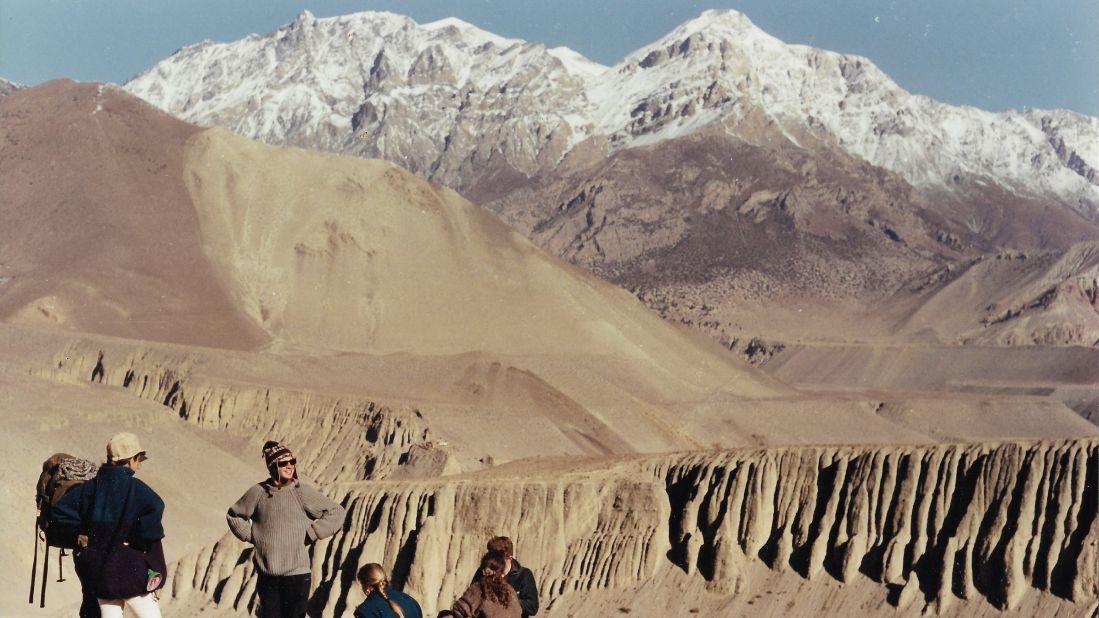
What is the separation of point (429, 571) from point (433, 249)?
6758 cm

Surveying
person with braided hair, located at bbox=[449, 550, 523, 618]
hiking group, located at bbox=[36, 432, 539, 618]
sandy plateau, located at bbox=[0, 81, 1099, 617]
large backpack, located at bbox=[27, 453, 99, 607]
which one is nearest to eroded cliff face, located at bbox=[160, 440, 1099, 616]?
sandy plateau, located at bbox=[0, 81, 1099, 617]

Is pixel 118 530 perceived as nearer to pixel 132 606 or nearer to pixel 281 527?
pixel 132 606

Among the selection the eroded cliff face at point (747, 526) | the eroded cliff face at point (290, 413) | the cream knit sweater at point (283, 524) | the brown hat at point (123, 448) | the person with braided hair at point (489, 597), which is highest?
the eroded cliff face at point (290, 413)

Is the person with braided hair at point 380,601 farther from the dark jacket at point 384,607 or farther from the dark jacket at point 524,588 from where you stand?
the dark jacket at point 524,588

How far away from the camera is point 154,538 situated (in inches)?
444

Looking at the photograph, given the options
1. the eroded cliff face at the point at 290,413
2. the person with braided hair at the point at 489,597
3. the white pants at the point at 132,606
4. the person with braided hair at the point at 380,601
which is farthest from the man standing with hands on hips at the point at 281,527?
the eroded cliff face at the point at 290,413

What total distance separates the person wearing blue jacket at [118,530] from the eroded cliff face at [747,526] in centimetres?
2409

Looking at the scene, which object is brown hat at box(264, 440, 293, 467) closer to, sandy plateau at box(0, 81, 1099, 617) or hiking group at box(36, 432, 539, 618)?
hiking group at box(36, 432, 539, 618)

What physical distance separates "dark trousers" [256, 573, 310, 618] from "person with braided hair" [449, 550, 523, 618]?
1.28 meters

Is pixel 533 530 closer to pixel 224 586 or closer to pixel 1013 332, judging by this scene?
pixel 224 586

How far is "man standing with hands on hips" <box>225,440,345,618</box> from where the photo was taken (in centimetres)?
1227

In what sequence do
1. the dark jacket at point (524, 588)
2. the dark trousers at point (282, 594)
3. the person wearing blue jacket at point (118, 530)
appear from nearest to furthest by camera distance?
the person wearing blue jacket at point (118, 530), the dark trousers at point (282, 594), the dark jacket at point (524, 588)

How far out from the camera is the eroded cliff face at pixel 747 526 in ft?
110

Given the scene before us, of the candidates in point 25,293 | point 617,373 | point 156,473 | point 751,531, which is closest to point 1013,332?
point 617,373
